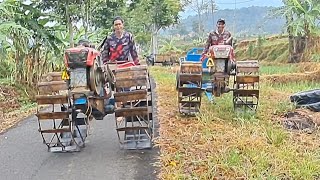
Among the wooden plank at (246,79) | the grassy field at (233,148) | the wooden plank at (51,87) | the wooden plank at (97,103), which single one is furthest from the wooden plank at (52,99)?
the wooden plank at (246,79)

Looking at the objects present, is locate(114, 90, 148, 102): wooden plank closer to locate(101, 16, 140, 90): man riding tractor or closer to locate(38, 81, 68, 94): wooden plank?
locate(38, 81, 68, 94): wooden plank

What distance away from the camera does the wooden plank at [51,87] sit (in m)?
7.07

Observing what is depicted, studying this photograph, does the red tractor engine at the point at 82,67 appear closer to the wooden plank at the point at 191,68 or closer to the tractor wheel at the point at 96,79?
the tractor wheel at the point at 96,79

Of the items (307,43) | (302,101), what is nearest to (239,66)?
(302,101)

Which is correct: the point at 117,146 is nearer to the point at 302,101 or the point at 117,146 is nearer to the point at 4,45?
the point at 302,101

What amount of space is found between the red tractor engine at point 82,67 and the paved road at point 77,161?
104 cm

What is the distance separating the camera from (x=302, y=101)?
9945mm

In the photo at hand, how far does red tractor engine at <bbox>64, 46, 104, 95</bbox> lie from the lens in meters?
6.57

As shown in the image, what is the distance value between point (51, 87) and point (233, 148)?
9.61ft

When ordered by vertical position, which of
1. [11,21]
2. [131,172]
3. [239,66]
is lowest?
[131,172]

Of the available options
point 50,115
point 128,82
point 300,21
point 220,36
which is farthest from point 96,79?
point 300,21

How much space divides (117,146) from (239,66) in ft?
9.84

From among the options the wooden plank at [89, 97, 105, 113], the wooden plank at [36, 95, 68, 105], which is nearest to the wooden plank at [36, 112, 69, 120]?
the wooden plank at [36, 95, 68, 105]

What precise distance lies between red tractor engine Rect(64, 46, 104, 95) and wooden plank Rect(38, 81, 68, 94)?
400 millimetres
